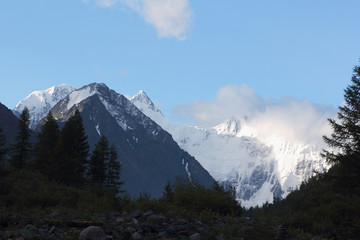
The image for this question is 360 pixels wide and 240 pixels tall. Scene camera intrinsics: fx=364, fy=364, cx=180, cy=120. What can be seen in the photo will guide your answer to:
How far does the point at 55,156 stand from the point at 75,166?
2346mm

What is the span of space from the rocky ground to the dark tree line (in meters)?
25.2

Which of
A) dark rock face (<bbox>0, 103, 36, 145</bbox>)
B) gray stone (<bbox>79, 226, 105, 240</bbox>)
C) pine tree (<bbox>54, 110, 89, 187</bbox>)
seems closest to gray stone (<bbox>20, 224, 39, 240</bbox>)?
gray stone (<bbox>79, 226, 105, 240</bbox>)

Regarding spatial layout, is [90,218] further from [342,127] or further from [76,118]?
[76,118]

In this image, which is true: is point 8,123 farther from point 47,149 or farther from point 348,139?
point 348,139

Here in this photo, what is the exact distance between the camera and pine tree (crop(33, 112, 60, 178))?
38.5 meters

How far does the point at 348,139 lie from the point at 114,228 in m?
19.5

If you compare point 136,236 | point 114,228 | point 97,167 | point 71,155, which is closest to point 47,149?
point 71,155

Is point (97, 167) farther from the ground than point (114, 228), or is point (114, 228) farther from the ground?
point (97, 167)

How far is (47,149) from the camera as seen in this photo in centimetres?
4091

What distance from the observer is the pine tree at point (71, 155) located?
38.4m

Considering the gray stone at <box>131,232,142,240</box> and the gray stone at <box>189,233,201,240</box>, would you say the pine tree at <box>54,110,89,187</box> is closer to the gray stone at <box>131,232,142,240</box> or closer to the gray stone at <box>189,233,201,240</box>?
the gray stone at <box>131,232,142,240</box>

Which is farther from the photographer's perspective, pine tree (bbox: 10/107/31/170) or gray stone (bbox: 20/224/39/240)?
pine tree (bbox: 10/107/31/170)

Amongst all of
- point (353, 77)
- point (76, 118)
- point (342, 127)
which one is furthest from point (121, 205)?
point (76, 118)

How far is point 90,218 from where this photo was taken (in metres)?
11.9
